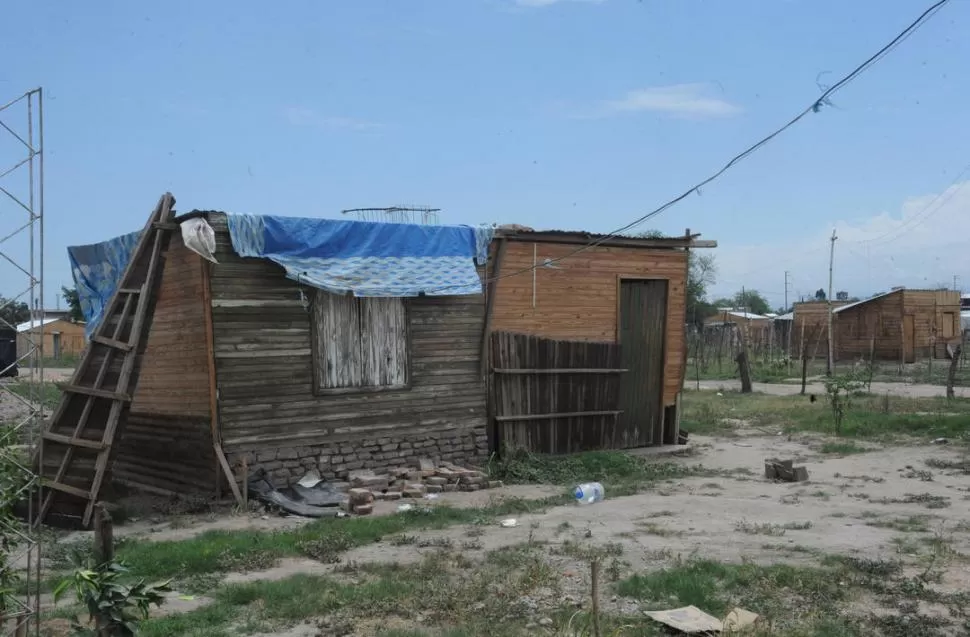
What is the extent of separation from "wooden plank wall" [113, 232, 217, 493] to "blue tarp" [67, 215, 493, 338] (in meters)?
0.79

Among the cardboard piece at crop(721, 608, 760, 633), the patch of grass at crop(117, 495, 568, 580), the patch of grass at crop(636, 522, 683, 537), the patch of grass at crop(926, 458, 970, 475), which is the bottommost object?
the patch of grass at crop(117, 495, 568, 580)

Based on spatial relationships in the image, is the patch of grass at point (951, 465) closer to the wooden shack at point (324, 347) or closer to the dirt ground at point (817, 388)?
the wooden shack at point (324, 347)

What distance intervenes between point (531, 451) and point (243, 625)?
7.23m

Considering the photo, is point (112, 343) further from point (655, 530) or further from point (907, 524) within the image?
point (907, 524)

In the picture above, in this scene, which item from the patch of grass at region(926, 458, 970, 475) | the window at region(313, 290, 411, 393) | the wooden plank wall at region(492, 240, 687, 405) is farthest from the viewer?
the wooden plank wall at region(492, 240, 687, 405)

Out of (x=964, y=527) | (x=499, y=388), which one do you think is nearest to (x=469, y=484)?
(x=499, y=388)

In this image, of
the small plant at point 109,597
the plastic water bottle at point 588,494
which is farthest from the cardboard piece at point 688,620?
the plastic water bottle at point 588,494

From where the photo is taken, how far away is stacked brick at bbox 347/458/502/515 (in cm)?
1068

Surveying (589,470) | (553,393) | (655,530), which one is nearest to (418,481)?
(589,470)

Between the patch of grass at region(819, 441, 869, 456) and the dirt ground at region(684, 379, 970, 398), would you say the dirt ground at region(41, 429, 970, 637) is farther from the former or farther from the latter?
the dirt ground at region(684, 379, 970, 398)

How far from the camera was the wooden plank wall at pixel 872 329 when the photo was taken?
36.2 m

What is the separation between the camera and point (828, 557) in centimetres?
731

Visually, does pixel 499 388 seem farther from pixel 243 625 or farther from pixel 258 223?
pixel 243 625

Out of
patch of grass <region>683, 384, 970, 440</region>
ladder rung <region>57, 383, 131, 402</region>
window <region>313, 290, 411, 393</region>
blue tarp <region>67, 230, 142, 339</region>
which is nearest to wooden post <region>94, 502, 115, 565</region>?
ladder rung <region>57, 383, 131, 402</region>
